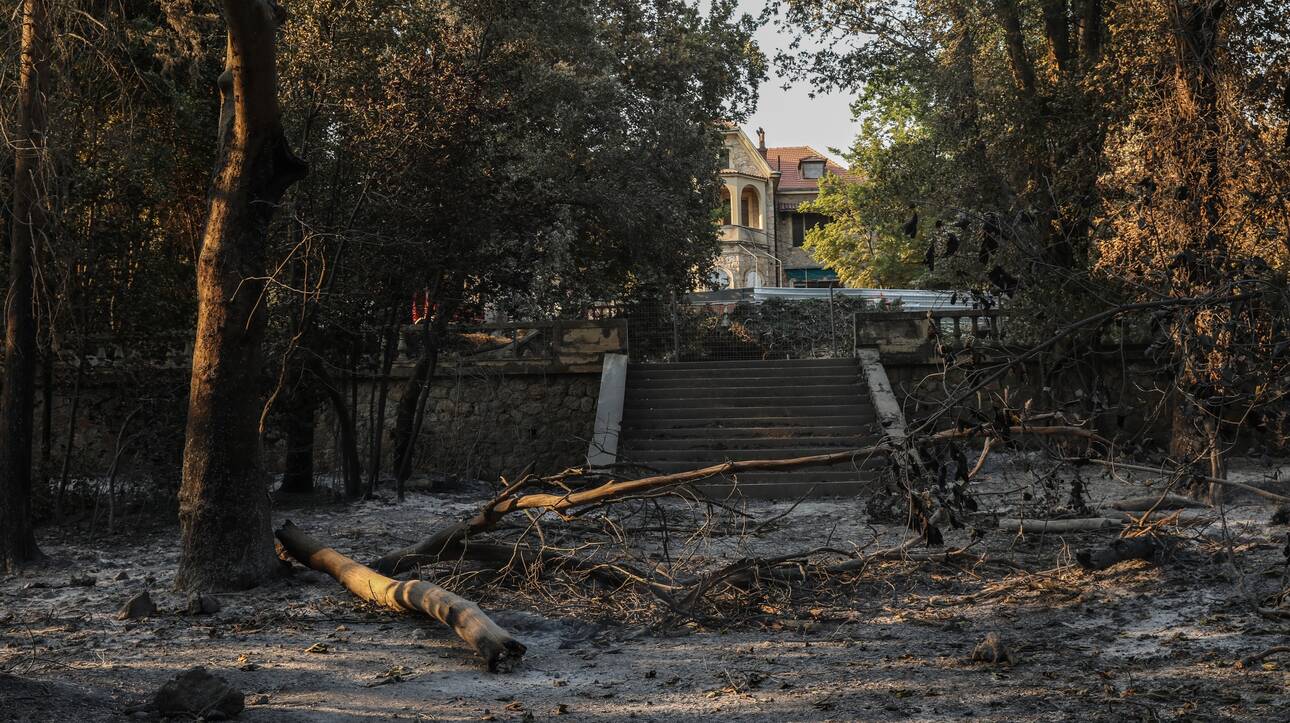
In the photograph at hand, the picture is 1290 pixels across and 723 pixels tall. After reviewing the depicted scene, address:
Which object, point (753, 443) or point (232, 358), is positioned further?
point (753, 443)

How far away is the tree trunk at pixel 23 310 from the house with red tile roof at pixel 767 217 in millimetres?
37067

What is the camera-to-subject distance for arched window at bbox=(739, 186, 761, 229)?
164 feet

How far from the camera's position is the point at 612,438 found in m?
16.5

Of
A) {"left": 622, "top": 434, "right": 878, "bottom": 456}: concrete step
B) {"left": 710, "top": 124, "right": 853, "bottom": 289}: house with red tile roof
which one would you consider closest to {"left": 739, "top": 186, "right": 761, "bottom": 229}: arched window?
{"left": 710, "top": 124, "right": 853, "bottom": 289}: house with red tile roof

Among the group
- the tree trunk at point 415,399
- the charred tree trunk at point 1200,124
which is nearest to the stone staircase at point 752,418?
the tree trunk at point 415,399

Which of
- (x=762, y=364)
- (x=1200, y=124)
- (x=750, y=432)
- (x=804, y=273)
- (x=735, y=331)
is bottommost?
(x=750, y=432)

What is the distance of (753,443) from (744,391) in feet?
6.38

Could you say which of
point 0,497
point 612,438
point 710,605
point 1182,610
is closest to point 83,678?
point 710,605

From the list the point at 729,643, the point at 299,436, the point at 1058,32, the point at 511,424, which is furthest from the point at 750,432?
the point at 729,643

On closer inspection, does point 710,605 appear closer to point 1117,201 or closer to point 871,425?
point 1117,201

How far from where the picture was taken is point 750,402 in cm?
1788

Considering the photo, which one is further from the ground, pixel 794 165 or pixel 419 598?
pixel 794 165

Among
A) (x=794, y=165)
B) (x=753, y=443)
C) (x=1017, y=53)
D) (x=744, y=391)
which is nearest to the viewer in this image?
(x=1017, y=53)

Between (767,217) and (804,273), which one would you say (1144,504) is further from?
(804,273)
